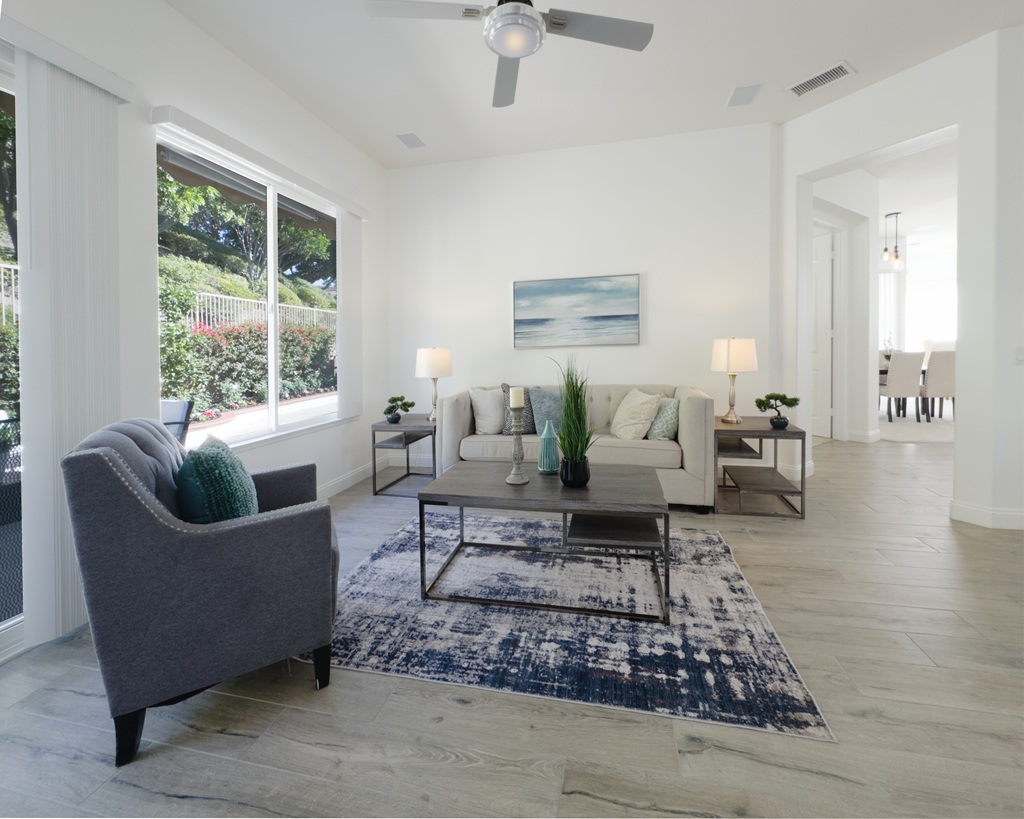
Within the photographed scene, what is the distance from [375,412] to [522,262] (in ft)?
6.48

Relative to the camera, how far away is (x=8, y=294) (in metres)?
1.98

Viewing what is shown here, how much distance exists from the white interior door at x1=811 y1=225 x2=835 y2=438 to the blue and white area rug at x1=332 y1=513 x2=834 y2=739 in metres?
4.38

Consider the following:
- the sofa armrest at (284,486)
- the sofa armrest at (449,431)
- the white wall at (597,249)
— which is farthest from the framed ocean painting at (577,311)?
the sofa armrest at (284,486)

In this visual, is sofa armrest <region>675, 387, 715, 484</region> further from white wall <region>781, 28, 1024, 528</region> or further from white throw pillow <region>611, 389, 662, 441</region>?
white wall <region>781, 28, 1024, 528</region>

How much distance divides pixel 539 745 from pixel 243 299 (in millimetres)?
3177

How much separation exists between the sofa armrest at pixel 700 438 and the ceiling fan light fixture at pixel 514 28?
7.70 ft

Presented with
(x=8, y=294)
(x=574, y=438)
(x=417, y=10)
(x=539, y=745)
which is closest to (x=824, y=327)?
(x=574, y=438)

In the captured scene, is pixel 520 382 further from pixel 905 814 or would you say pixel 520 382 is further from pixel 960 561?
pixel 905 814

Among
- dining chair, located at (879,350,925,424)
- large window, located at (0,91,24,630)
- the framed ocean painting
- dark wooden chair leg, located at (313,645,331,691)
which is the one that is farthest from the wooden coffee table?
dining chair, located at (879,350,925,424)

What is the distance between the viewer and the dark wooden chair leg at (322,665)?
172 centimetres

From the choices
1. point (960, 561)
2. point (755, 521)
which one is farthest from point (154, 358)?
point (960, 561)

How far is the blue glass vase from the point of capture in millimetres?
2574

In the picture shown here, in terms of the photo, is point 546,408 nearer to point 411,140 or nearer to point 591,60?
point 591,60

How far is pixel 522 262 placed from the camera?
4812 millimetres
